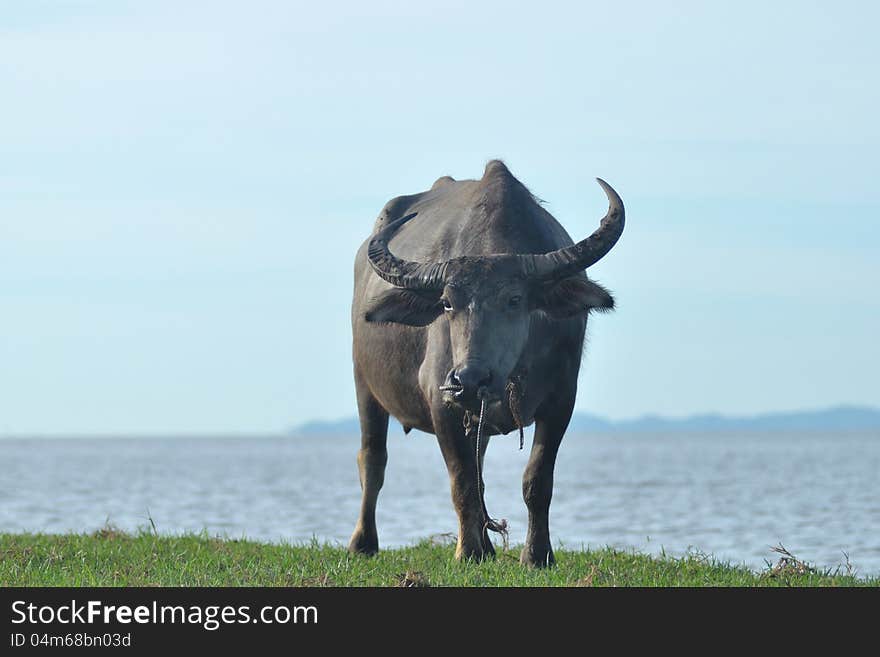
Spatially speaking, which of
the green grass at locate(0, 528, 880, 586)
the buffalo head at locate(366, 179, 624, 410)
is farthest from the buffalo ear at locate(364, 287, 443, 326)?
the green grass at locate(0, 528, 880, 586)

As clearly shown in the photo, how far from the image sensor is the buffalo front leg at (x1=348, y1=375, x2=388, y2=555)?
1183 cm

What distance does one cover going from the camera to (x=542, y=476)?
10.1 m

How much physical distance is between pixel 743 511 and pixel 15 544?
23.6 m

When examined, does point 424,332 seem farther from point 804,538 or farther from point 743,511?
point 743,511

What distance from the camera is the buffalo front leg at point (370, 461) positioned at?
11828 mm

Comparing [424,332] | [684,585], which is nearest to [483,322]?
[424,332]

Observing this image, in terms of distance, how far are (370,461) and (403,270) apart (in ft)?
8.93

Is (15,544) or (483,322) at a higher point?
(483,322)

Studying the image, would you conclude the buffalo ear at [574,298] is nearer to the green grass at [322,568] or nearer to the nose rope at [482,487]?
the nose rope at [482,487]

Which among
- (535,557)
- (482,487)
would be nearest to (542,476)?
(482,487)

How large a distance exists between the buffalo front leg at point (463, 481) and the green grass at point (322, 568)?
0.20 meters

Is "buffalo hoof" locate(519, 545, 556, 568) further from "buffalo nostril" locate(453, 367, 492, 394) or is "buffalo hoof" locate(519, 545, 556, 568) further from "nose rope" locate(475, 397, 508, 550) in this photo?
"buffalo nostril" locate(453, 367, 492, 394)

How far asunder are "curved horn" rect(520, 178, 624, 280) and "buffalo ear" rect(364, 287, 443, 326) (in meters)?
0.74
